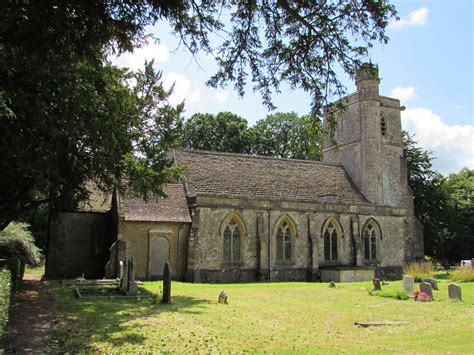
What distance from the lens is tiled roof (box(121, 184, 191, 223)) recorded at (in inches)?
949

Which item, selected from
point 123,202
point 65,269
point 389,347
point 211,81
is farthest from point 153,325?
point 65,269

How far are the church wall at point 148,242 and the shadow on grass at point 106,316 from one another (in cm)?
545

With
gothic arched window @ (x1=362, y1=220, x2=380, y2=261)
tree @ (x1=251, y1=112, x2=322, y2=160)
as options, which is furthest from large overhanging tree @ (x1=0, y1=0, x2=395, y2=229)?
tree @ (x1=251, y1=112, x2=322, y2=160)

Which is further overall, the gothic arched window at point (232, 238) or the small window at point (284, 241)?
the small window at point (284, 241)

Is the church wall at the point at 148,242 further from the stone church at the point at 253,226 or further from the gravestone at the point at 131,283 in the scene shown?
the gravestone at the point at 131,283

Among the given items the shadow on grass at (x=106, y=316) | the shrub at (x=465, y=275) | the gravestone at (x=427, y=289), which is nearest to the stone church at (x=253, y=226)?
the shrub at (x=465, y=275)

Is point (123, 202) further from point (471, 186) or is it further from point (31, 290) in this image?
point (471, 186)

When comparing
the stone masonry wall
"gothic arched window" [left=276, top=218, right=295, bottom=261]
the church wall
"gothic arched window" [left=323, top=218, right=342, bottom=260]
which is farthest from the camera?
"gothic arched window" [left=323, top=218, right=342, bottom=260]

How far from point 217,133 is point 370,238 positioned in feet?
72.2

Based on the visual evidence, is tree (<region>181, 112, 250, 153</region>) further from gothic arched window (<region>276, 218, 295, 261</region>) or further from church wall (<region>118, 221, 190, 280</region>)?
church wall (<region>118, 221, 190, 280</region>)

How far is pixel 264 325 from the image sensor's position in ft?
38.7

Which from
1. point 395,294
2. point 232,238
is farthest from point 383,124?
point 395,294

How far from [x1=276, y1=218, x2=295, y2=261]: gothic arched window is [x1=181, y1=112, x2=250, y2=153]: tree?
20579 millimetres

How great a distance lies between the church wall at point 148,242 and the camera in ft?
77.9
